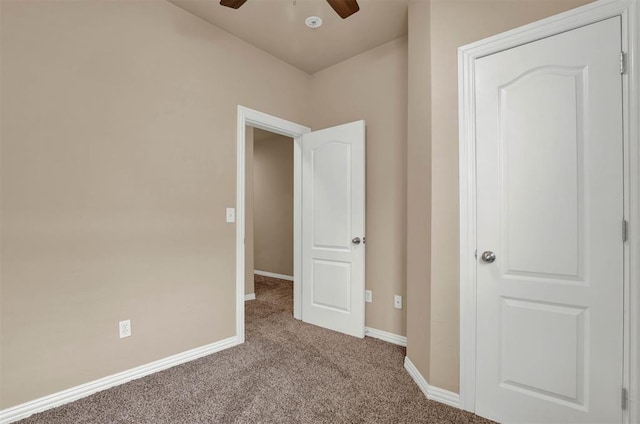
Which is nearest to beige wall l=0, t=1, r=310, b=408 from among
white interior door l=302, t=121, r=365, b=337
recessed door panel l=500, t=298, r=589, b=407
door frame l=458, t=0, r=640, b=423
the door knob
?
white interior door l=302, t=121, r=365, b=337

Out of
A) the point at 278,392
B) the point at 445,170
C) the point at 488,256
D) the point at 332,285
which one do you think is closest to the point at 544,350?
the point at 488,256

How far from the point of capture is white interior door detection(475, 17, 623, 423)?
148cm

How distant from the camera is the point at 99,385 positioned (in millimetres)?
2006

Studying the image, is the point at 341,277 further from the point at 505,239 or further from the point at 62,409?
the point at 62,409

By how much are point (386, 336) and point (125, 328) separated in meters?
2.15

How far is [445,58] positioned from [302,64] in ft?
6.11

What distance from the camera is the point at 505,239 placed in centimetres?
173

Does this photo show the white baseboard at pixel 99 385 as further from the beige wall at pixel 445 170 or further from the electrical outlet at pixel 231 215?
the beige wall at pixel 445 170

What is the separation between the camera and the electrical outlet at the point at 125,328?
2119 mm

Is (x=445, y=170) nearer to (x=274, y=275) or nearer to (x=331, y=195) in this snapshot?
(x=331, y=195)

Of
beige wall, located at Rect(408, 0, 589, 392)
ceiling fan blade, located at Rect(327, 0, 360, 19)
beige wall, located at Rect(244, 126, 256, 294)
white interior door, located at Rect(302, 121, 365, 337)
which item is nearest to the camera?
ceiling fan blade, located at Rect(327, 0, 360, 19)

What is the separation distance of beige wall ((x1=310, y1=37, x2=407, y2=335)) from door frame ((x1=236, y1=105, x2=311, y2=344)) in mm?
658

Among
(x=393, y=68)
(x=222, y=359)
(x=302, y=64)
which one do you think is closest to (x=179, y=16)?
(x=302, y=64)

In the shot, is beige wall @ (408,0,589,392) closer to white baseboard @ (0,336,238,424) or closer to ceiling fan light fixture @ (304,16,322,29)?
ceiling fan light fixture @ (304,16,322,29)
